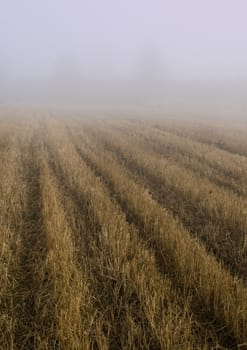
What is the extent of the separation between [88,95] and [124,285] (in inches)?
2827

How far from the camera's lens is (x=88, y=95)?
7212 centimetres

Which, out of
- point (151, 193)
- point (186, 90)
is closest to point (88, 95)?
point (186, 90)

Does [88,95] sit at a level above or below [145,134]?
above

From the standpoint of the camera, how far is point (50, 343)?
2.71 m

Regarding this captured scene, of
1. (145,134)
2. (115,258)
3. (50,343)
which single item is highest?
(145,134)

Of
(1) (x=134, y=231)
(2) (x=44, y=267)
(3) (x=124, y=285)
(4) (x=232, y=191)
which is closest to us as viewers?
(3) (x=124, y=285)

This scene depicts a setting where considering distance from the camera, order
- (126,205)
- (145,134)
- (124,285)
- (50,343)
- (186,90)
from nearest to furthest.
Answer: (50,343), (124,285), (126,205), (145,134), (186,90)

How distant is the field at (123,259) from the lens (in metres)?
2.82

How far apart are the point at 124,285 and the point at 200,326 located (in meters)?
0.93

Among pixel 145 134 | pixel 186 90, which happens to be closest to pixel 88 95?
pixel 186 90

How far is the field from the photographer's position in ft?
9.25

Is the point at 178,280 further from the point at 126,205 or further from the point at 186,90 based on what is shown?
the point at 186,90

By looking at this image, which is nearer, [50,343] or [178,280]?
[50,343]

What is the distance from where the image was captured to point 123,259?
13.3 ft
